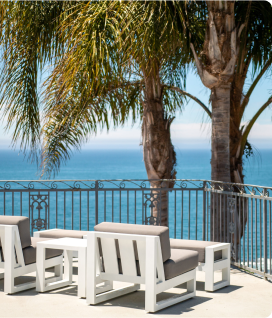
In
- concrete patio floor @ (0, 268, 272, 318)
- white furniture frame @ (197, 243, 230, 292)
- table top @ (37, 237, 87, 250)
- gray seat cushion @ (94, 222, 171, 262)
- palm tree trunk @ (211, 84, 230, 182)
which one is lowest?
concrete patio floor @ (0, 268, 272, 318)

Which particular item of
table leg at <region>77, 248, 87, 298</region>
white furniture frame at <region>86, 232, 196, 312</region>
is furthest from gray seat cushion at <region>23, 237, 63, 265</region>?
white furniture frame at <region>86, 232, 196, 312</region>

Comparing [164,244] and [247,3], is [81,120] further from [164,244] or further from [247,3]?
[164,244]

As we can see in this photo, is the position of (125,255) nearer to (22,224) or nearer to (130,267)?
(130,267)

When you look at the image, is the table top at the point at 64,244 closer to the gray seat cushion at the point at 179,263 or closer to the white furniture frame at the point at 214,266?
the gray seat cushion at the point at 179,263

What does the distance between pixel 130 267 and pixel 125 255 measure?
129mm

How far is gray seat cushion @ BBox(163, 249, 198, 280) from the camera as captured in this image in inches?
172

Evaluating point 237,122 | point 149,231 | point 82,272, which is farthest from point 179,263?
point 237,122

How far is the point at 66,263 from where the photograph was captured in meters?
5.27

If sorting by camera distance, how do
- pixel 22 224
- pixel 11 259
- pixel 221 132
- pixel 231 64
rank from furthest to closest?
1. pixel 221 132
2. pixel 231 64
3. pixel 22 224
4. pixel 11 259

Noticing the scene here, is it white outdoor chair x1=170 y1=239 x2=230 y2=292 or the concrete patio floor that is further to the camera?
white outdoor chair x1=170 y1=239 x2=230 y2=292

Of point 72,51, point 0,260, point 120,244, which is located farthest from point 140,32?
point 0,260

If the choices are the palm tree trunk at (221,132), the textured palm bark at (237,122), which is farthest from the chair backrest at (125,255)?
the textured palm bark at (237,122)

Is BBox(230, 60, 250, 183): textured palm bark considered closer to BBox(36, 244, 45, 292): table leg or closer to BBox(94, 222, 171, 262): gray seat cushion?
BBox(94, 222, 171, 262): gray seat cushion

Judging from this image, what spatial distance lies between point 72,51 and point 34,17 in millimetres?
1511
